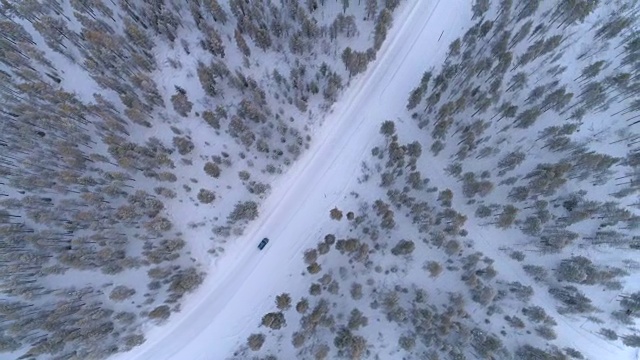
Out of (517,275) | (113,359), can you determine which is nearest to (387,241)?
(517,275)

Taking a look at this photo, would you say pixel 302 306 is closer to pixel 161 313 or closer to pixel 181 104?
pixel 161 313

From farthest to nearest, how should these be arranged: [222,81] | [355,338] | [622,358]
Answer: [222,81]
[622,358]
[355,338]

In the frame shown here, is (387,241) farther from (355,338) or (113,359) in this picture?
(113,359)

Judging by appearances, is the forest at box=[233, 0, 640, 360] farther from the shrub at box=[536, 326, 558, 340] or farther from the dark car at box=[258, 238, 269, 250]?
the dark car at box=[258, 238, 269, 250]

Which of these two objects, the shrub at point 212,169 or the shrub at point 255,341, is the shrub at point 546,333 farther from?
the shrub at point 212,169

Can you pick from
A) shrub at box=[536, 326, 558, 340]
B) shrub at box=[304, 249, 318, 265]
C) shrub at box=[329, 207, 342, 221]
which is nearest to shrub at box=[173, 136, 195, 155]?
shrub at box=[329, 207, 342, 221]

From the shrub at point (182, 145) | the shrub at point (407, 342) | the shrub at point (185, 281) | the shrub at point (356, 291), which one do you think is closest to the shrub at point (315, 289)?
the shrub at point (356, 291)

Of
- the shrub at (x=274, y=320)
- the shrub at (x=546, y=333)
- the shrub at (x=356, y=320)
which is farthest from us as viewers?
the shrub at (x=546, y=333)

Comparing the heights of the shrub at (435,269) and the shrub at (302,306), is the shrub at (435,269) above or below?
above
